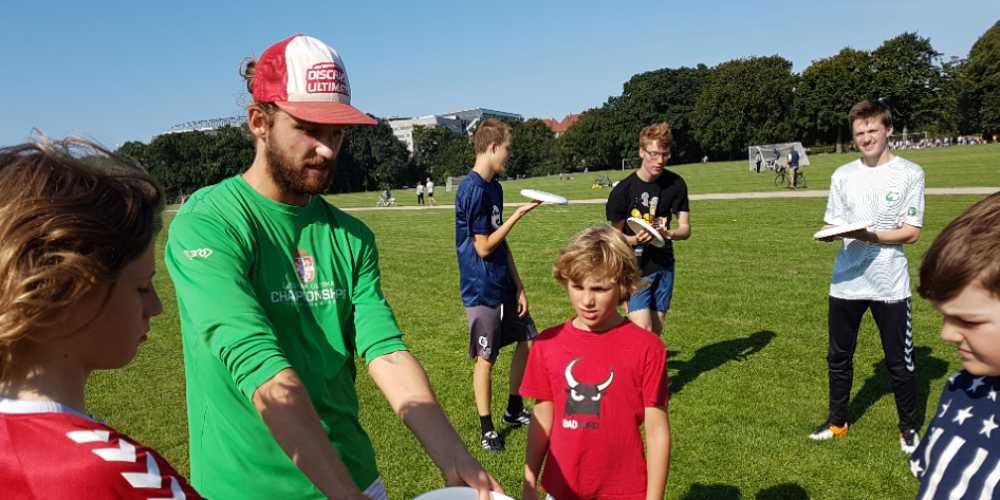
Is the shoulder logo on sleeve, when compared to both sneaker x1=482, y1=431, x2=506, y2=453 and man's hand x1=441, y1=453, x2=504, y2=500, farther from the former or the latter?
sneaker x1=482, y1=431, x2=506, y2=453

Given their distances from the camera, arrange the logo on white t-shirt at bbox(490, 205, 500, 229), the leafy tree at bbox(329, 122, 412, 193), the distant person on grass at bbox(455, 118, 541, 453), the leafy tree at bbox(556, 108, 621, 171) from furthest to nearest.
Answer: the leafy tree at bbox(556, 108, 621, 171), the leafy tree at bbox(329, 122, 412, 193), the logo on white t-shirt at bbox(490, 205, 500, 229), the distant person on grass at bbox(455, 118, 541, 453)

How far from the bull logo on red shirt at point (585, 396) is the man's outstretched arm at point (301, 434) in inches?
66.8

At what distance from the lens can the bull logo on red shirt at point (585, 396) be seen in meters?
3.10

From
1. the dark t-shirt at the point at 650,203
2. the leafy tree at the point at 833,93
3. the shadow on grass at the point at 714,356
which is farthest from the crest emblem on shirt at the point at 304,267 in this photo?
the leafy tree at the point at 833,93

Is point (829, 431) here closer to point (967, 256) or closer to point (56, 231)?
point (967, 256)

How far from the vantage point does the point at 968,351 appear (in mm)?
1652

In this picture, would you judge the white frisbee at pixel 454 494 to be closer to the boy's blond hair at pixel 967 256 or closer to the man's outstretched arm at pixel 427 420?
the man's outstretched arm at pixel 427 420

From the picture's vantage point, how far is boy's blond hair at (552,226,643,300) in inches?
127

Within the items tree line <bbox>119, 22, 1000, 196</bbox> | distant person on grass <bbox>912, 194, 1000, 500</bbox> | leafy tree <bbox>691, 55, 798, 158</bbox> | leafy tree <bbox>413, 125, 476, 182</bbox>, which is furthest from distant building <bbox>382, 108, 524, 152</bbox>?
distant person on grass <bbox>912, 194, 1000, 500</bbox>

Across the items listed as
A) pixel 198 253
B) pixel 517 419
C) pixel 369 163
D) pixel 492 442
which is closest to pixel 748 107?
pixel 369 163

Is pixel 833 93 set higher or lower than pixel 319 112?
higher

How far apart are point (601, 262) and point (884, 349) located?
11.6 feet

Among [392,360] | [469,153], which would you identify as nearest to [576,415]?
[392,360]

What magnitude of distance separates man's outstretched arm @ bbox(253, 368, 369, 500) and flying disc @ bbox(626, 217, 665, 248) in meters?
4.48
